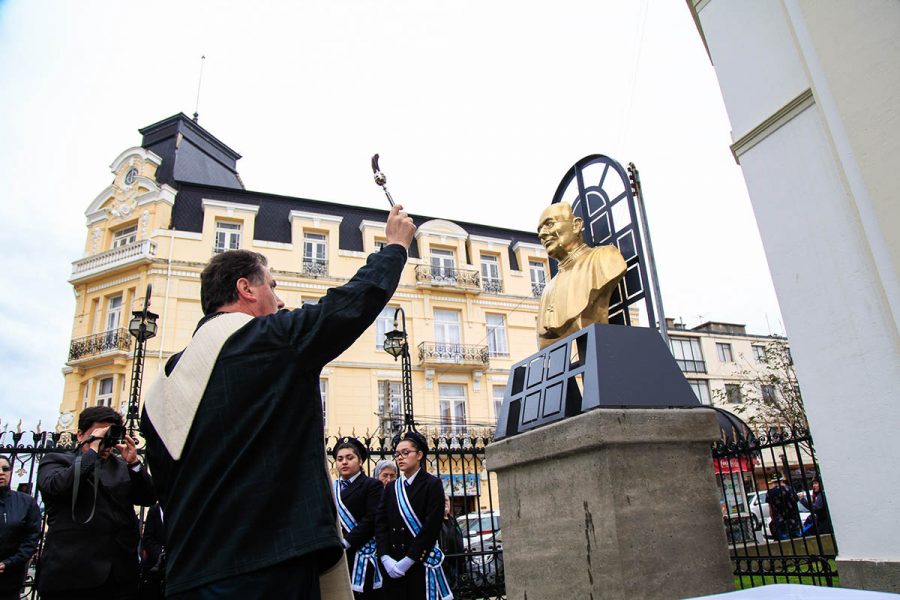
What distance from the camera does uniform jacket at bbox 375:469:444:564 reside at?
17.1ft

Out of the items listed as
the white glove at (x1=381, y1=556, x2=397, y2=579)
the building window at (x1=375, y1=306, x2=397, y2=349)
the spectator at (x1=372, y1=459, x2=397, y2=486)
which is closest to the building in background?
the white glove at (x1=381, y1=556, x2=397, y2=579)

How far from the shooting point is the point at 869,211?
219 inches

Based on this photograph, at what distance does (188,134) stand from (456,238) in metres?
14.2

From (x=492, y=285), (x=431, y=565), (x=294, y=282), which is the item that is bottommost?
(x=431, y=565)

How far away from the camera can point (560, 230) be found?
18.1 ft

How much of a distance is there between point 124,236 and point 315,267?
8444 mm

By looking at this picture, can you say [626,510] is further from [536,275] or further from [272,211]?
[536,275]

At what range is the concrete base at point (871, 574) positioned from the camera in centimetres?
488

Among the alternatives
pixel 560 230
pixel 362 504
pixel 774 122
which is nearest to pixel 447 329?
pixel 774 122

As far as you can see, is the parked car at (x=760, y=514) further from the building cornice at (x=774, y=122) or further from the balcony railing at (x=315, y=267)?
the balcony railing at (x=315, y=267)

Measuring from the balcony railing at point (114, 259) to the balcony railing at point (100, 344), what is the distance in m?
2.71

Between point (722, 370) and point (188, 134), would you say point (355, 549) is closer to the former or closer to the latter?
point (188, 134)

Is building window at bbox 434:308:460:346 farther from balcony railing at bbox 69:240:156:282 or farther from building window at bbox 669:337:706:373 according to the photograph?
building window at bbox 669:337:706:373

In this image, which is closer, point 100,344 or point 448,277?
point 100,344
